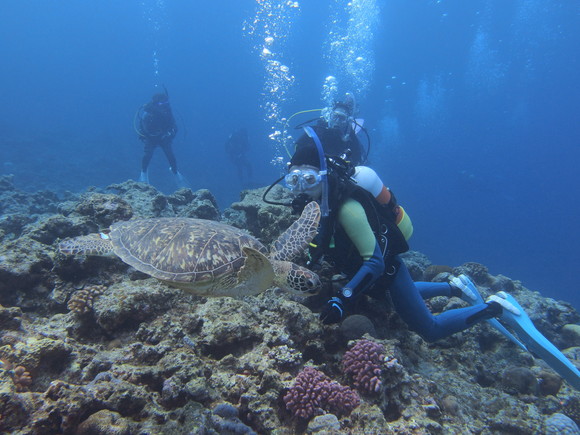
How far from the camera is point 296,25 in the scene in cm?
8525

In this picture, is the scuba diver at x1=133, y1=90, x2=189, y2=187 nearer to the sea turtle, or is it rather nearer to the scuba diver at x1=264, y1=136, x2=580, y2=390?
the sea turtle

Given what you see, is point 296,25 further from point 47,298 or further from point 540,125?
point 47,298

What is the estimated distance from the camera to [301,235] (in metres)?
3.32

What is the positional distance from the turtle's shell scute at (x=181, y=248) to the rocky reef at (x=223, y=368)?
278 millimetres

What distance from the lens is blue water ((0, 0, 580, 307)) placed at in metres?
44.1

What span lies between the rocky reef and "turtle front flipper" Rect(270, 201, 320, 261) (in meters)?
0.61

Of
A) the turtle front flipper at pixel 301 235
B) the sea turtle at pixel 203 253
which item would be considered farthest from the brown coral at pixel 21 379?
the turtle front flipper at pixel 301 235

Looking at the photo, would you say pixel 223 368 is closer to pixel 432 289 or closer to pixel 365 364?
pixel 365 364

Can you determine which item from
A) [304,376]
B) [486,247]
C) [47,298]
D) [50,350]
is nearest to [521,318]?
[304,376]

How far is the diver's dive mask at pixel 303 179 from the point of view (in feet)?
11.2

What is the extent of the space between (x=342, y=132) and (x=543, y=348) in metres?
6.39

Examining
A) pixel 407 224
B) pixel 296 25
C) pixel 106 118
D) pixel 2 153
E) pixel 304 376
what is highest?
pixel 296 25

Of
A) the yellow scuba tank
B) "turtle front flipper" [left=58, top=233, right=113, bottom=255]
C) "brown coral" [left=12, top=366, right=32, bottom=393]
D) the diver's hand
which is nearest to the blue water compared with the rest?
"turtle front flipper" [left=58, top=233, right=113, bottom=255]

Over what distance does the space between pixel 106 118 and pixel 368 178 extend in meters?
113
